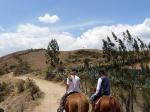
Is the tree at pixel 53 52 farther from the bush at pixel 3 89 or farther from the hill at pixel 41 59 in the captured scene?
the bush at pixel 3 89

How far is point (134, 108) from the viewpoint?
2569cm

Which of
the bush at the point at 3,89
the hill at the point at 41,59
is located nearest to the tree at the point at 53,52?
the hill at the point at 41,59

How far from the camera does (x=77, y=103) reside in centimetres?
1623

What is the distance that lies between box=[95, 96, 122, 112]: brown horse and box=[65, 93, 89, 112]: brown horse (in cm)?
77

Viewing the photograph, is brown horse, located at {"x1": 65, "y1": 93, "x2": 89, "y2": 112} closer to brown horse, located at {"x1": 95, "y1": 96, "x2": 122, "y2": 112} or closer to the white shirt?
the white shirt

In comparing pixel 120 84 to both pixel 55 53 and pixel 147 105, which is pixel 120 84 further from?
pixel 55 53

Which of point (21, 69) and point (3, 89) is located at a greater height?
point (21, 69)

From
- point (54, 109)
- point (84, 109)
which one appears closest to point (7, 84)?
point (54, 109)

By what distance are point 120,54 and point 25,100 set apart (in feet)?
195

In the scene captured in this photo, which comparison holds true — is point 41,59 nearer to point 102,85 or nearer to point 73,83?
point 73,83

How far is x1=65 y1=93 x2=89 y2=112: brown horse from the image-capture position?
52.6 feet

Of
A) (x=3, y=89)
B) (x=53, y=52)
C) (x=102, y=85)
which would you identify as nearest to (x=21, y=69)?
(x=53, y=52)

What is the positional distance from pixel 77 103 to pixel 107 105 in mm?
1631

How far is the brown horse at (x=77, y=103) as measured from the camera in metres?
16.0
